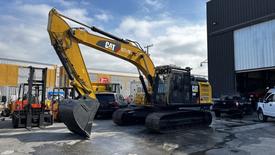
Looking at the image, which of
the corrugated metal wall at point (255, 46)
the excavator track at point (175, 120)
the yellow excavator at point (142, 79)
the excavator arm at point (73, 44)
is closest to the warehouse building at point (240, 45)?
the corrugated metal wall at point (255, 46)

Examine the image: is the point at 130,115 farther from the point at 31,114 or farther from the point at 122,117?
the point at 31,114

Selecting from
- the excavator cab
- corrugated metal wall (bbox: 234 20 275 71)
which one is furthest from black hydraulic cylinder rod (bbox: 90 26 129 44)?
corrugated metal wall (bbox: 234 20 275 71)

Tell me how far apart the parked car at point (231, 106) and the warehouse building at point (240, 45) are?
8.63 feet

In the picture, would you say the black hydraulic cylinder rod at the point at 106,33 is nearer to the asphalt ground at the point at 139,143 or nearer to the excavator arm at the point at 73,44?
the excavator arm at the point at 73,44

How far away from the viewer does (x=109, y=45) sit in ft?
37.1

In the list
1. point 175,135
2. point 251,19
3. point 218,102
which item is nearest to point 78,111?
point 175,135

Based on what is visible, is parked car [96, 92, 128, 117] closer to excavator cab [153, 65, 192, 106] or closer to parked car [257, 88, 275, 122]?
excavator cab [153, 65, 192, 106]

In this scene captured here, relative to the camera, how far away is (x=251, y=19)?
21312 millimetres

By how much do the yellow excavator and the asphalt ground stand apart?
67 cm

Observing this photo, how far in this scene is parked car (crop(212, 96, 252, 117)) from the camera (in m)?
17.9

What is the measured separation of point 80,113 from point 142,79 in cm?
482

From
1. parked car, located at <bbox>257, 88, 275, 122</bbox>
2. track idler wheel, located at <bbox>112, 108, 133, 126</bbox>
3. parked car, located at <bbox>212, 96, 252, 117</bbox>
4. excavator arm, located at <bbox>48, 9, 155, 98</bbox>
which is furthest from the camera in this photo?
parked car, located at <bbox>212, 96, 252, 117</bbox>

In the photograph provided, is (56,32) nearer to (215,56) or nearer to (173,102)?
(173,102)

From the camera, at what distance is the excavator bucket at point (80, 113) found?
8.98m
